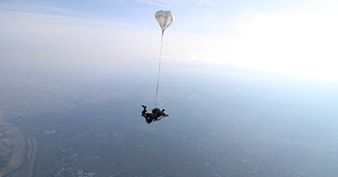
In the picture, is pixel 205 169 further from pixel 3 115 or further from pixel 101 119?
pixel 3 115

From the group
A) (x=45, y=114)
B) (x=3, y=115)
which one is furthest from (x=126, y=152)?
(x=3, y=115)

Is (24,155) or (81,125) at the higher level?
(81,125)

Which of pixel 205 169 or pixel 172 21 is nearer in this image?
pixel 172 21

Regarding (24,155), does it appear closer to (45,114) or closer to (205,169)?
(45,114)

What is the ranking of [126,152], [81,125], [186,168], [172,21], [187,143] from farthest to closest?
[81,125], [187,143], [126,152], [186,168], [172,21]

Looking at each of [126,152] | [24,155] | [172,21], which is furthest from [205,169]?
[172,21]

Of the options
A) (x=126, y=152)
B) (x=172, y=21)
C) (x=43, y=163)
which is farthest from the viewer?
(x=126, y=152)

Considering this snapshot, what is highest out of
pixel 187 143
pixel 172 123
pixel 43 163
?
pixel 172 123
